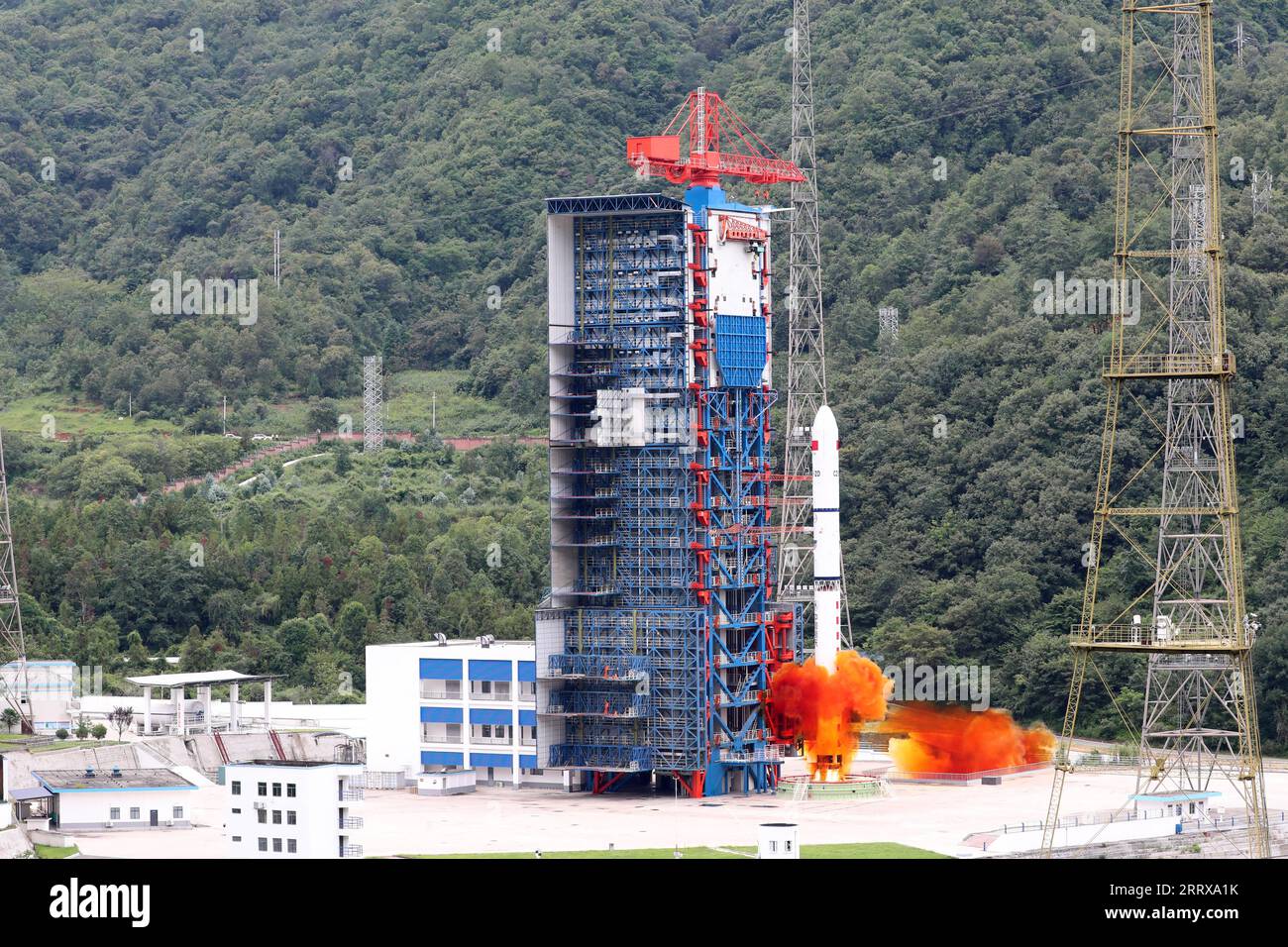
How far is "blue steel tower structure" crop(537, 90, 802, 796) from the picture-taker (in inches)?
2638

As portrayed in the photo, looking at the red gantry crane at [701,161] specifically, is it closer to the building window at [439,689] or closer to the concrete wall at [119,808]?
the building window at [439,689]

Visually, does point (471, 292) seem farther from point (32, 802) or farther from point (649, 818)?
point (649, 818)

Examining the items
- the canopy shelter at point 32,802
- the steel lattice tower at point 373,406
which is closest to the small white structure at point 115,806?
the canopy shelter at point 32,802

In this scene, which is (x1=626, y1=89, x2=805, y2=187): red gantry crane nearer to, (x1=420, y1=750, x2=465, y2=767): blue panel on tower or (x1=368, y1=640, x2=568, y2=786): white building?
(x1=368, y1=640, x2=568, y2=786): white building

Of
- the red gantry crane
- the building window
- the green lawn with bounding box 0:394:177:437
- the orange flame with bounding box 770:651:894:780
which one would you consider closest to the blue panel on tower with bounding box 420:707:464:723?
the building window

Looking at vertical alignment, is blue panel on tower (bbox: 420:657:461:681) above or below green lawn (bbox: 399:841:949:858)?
above

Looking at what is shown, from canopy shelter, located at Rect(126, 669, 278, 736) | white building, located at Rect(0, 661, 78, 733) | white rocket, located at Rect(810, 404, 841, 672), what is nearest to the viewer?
white rocket, located at Rect(810, 404, 841, 672)

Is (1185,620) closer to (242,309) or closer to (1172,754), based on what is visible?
(1172,754)

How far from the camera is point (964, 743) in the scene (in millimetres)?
71562

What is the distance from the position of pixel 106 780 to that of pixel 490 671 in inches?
432

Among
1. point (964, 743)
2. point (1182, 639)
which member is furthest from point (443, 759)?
point (1182, 639)

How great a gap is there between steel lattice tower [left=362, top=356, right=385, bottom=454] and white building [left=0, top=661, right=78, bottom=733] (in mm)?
40538

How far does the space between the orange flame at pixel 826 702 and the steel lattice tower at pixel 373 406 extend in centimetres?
5185

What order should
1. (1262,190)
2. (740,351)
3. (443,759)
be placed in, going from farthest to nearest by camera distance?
(1262,190) < (443,759) < (740,351)
